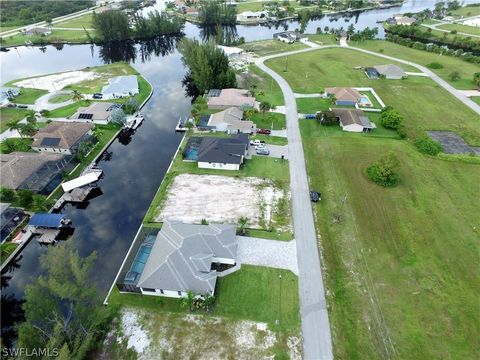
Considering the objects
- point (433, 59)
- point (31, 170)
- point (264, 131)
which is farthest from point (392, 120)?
point (31, 170)

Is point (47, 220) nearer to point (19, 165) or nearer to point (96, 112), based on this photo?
point (19, 165)

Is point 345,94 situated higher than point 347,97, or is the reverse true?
point 345,94

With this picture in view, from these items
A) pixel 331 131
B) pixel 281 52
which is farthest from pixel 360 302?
pixel 281 52

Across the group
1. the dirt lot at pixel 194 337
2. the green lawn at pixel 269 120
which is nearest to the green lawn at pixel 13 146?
the dirt lot at pixel 194 337

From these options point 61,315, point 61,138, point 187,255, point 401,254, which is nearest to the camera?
point 61,315

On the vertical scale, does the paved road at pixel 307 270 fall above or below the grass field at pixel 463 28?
below

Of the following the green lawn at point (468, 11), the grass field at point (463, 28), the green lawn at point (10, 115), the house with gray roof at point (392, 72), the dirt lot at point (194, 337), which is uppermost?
the green lawn at point (468, 11)

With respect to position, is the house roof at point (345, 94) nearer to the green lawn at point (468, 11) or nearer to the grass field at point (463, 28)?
the grass field at point (463, 28)
